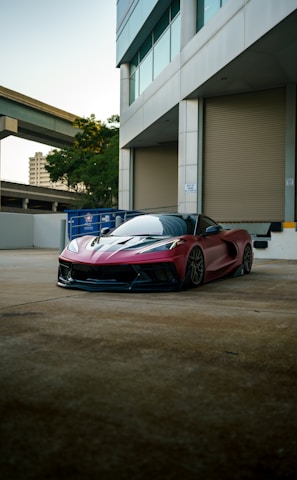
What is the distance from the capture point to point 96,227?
17516 millimetres

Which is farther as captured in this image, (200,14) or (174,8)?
(174,8)

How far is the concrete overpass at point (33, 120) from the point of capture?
3133 cm

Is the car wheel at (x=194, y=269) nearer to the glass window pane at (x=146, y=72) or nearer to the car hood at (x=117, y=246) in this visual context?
the car hood at (x=117, y=246)

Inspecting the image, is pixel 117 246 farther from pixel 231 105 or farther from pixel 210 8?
pixel 210 8

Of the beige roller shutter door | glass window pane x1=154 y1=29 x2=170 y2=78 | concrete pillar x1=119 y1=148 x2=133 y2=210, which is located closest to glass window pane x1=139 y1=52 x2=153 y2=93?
glass window pane x1=154 y1=29 x2=170 y2=78

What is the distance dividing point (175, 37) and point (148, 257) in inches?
591

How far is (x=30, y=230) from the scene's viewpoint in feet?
88.2

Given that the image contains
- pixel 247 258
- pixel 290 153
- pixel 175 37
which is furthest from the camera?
pixel 175 37

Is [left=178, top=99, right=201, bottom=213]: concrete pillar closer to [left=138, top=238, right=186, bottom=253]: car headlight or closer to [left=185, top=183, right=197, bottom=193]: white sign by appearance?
[left=185, top=183, right=197, bottom=193]: white sign

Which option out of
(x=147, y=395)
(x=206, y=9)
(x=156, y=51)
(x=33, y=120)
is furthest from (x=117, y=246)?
(x=33, y=120)

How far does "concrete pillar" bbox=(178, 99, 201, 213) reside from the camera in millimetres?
16531

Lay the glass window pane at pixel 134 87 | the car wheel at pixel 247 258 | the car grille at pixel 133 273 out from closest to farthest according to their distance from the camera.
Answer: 1. the car grille at pixel 133 273
2. the car wheel at pixel 247 258
3. the glass window pane at pixel 134 87

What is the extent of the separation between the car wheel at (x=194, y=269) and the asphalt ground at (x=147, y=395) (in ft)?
6.34

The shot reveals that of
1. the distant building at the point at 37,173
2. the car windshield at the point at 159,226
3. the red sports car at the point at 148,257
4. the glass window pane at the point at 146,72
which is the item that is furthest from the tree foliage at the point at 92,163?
the distant building at the point at 37,173
